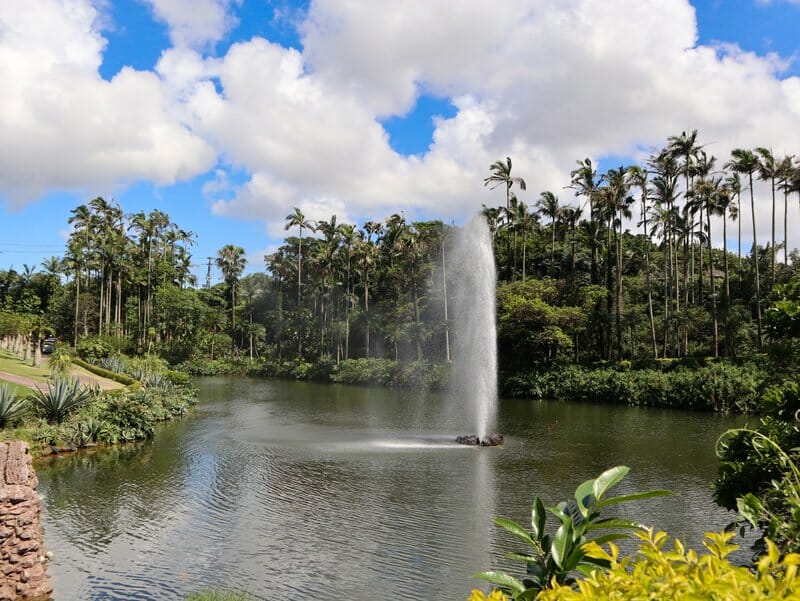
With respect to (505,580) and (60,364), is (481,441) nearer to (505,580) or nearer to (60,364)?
(505,580)

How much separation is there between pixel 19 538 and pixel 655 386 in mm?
31725

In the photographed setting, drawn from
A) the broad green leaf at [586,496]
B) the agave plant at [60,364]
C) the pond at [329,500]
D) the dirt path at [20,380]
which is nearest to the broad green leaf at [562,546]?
the broad green leaf at [586,496]

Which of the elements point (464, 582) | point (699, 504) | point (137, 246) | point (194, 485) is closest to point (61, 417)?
point (194, 485)

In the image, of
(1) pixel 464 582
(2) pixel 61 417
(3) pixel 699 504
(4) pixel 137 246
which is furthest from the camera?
(4) pixel 137 246

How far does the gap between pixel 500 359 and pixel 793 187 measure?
21670mm

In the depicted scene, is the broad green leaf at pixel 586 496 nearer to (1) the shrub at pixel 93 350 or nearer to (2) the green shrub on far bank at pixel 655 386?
(2) the green shrub on far bank at pixel 655 386

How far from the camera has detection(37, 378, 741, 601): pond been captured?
9766mm

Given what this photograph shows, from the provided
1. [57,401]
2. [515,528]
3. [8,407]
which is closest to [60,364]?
[57,401]

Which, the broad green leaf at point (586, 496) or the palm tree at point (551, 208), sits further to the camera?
the palm tree at point (551, 208)

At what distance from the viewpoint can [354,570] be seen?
393 inches

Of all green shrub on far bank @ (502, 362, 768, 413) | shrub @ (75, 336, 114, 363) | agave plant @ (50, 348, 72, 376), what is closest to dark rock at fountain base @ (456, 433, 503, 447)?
→ green shrub on far bank @ (502, 362, 768, 413)

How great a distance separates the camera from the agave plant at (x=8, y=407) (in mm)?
17848

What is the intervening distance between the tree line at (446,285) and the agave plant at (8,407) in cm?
2797

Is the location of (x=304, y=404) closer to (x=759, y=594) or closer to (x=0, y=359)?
(x=0, y=359)
